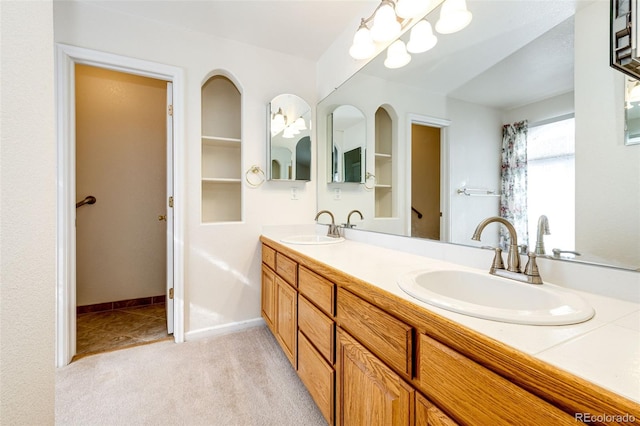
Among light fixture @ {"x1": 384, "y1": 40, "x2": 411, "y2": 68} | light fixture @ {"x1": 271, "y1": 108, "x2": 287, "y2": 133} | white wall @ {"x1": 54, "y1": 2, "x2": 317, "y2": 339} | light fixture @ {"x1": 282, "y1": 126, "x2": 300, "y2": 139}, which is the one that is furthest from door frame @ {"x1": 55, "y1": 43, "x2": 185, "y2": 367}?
light fixture @ {"x1": 384, "y1": 40, "x2": 411, "y2": 68}

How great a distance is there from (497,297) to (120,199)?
3.17m

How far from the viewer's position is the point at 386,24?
152 centimetres

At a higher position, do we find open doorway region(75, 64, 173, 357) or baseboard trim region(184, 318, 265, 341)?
open doorway region(75, 64, 173, 357)

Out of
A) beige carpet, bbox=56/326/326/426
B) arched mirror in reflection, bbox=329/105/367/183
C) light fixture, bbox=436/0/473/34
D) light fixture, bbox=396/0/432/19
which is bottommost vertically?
beige carpet, bbox=56/326/326/426

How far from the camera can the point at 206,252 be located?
2.12m

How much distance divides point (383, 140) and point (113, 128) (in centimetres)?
263

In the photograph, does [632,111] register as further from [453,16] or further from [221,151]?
[221,151]

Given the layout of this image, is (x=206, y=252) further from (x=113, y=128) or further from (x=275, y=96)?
(x=113, y=128)

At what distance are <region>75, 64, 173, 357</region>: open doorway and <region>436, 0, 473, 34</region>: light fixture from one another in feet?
8.28

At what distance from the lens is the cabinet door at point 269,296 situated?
6.31ft

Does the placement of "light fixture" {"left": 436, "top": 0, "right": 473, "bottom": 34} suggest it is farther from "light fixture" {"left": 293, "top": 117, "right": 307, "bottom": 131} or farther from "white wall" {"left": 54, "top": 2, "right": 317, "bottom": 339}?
"white wall" {"left": 54, "top": 2, "right": 317, "bottom": 339}

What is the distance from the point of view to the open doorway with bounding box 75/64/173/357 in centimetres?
251

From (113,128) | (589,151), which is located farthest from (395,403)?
(113,128)

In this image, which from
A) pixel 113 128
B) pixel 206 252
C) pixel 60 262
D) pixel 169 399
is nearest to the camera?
pixel 169 399
